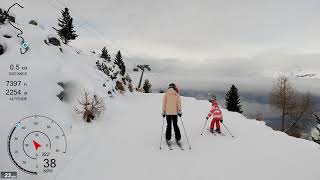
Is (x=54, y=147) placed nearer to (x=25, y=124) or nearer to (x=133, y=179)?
(x=25, y=124)

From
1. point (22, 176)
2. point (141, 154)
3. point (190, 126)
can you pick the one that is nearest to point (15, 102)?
point (22, 176)

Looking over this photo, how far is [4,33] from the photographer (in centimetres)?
1445

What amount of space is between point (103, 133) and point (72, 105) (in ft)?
8.69

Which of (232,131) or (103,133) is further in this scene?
(232,131)

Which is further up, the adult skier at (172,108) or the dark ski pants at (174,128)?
the adult skier at (172,108)
